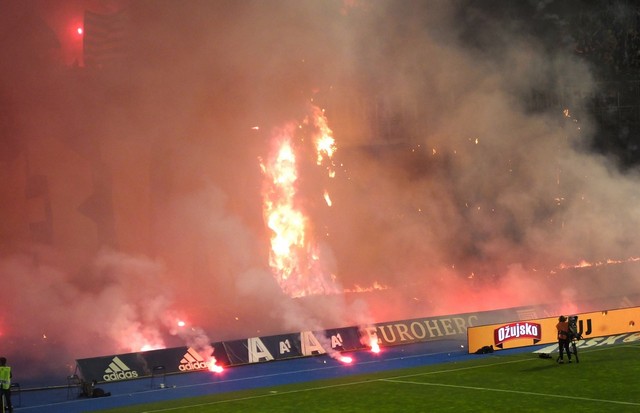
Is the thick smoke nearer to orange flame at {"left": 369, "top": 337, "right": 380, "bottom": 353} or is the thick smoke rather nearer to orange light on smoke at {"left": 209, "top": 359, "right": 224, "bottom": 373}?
orange flame at {"left": 369, "top": 337, "right": 380, "bottom": 353}

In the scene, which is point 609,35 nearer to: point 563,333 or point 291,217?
point 291,217

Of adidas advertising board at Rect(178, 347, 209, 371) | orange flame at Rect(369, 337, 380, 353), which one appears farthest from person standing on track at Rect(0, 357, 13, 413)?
orange flame at Rect(369, 337, 380, 353)

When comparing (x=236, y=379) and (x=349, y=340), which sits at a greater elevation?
(x=349, y=340)

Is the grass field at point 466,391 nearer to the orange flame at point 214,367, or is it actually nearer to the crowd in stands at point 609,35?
the orange flame at point 214,367

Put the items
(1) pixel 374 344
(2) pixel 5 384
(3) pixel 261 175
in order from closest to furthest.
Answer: (2) pixel 5 384 < (1) pixel 374 344 < (3) pixel 261 175

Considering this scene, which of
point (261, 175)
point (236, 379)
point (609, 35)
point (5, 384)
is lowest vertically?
point (236, 379)

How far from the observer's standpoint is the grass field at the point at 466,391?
16.1 metres

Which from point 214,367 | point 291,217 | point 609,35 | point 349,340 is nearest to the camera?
point 214,367

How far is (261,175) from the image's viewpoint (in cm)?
3259

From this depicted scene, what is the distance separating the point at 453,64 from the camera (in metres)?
34.1

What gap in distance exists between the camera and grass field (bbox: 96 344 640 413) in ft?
52.8

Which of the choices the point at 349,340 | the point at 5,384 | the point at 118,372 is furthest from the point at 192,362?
the point at 5,384

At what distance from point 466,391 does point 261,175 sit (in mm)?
16304

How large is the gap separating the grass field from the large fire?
479 inches
